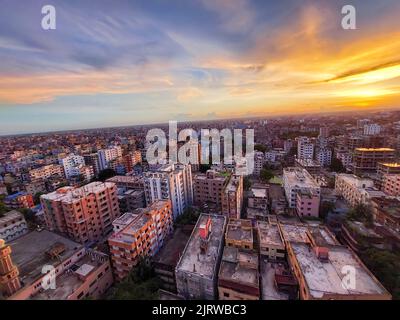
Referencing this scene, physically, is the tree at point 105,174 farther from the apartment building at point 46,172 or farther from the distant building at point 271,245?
the distant building at point 271,245

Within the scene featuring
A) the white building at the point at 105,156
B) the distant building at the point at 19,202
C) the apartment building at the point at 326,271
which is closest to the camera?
the apartment building at the point at 326,271

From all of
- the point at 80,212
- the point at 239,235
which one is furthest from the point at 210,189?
the point at 80,212

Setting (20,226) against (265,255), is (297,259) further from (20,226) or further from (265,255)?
(20,226)

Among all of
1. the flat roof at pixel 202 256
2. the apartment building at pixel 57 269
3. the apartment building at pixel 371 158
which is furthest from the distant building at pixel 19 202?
the apartment building at pixel 371 158

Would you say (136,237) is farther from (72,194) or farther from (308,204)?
(308,204)

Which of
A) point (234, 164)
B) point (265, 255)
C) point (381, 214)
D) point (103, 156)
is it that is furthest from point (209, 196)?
point (103, 156)
